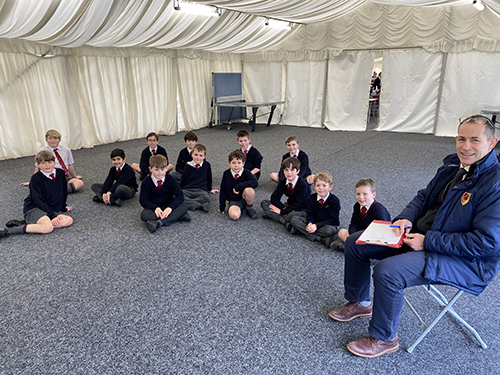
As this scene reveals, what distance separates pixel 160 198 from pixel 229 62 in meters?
8.60

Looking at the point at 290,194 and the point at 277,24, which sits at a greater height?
the point at 277,24

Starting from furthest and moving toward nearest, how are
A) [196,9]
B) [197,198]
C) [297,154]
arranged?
[196,9], [297,154], [197,198]

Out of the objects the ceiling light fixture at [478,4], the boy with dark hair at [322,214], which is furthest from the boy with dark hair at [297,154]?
the ceiling light fixture at [478,4]

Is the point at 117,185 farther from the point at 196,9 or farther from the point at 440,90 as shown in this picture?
the point at 440,90

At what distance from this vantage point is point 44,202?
378cm

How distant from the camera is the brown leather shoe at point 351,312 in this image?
87.9 inches

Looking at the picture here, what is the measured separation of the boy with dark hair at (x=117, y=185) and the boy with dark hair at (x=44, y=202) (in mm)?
560

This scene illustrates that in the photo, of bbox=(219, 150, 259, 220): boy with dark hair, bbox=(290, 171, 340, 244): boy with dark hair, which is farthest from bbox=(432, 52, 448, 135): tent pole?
bbox=(290, 171, 340, 244): boy with dark hair

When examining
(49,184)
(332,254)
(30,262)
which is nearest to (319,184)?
(332,254)

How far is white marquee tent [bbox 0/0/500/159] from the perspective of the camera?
6422mm

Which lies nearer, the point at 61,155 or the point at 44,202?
the point at 44,202

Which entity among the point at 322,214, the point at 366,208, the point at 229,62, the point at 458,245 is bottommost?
the point at 322,214

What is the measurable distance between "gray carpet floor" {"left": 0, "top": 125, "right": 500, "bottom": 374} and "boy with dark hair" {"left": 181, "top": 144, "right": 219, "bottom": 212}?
0.32 meters

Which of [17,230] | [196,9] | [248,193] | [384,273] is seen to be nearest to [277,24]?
[196,9]
